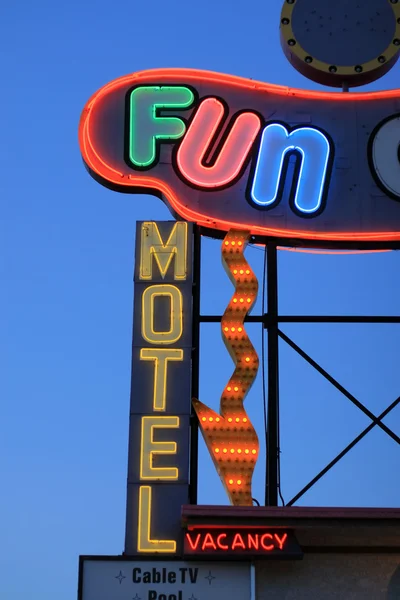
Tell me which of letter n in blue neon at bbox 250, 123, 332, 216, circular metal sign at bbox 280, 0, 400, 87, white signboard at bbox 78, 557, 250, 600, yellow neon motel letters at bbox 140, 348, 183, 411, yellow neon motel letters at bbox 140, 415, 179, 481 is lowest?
white signboard at bbox 78, 557, 250, 600

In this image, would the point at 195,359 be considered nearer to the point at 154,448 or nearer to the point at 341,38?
the point at 154,448

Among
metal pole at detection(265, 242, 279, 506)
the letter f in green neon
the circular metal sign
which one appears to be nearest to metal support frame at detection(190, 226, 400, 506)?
metal pole at detection(265, 242, 279, 506)

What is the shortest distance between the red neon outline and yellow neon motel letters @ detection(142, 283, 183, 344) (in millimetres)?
1431

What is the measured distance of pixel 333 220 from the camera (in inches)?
664

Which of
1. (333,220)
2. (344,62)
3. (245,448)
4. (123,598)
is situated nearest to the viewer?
(123,598)

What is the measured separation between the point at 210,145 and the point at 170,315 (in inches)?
119

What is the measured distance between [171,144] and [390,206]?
330cm

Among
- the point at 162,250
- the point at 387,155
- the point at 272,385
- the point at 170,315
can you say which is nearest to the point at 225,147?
the point at 162,250

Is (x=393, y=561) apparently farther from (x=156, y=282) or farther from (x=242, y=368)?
(x=156, y=282)

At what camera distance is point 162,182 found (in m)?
16.8

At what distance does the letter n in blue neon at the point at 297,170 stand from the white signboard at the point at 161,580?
18.0 ft

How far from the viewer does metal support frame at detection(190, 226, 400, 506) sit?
588 inches

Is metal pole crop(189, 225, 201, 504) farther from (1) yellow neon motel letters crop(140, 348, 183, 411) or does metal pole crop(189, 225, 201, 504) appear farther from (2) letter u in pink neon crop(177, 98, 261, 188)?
(2) letter u in pink neon crop(177, 98, 261, 188)

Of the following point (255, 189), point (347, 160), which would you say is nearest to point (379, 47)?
point (347, 160)
